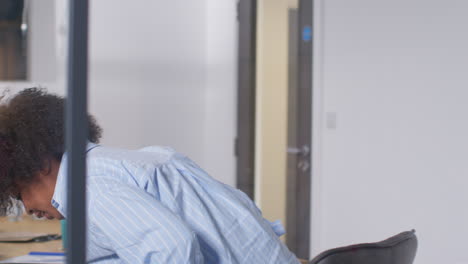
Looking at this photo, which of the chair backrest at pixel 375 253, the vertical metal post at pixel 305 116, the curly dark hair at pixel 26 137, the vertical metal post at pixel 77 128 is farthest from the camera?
the vertical metal post at pixel 305 116

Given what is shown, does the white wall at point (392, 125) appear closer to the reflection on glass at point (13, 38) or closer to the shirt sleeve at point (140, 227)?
the reflection on glass at point (13, 38)

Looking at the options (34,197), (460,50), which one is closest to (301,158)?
(460,50)

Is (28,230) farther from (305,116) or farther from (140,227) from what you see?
(305,116)

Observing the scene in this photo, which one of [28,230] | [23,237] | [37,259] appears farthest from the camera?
[28,230]

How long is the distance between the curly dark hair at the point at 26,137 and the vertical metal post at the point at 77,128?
2.46 feet

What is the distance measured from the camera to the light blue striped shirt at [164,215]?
84 centimetres

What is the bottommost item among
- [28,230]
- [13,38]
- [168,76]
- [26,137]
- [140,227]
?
[28,230]

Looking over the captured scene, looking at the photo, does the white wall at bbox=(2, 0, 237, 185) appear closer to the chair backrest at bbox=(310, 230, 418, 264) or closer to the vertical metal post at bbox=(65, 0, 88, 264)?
the chair backrest at bbox=(310, 230, 418, 264)

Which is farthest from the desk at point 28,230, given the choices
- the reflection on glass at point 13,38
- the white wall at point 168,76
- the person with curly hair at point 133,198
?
the white wall at point 168,76

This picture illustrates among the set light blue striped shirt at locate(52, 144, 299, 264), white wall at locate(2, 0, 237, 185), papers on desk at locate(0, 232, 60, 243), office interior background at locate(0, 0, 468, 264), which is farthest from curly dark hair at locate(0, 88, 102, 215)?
white wall at locate(2, 0, 237, 185)

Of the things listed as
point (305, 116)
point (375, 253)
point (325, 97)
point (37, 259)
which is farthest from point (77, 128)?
point (305, 116)

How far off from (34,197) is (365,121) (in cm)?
225

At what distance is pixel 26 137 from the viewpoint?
117 centimetres

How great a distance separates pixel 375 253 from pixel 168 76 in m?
2.92
